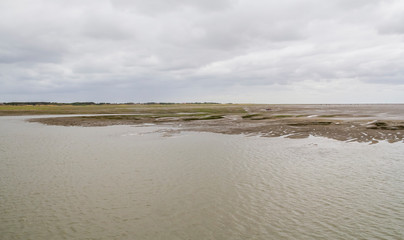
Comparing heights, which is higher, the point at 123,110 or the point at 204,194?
the point at 123,110

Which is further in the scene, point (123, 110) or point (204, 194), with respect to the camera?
point (123, 110)

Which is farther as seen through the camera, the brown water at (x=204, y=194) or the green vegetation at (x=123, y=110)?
the green vegetation at (x=123, y=110)

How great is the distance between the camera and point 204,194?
10586 millimetres

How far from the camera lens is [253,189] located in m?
11.1

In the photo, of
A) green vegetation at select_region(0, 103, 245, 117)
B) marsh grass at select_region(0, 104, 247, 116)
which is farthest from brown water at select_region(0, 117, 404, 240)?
marsh grass at select_region(0, 104, 247, 116)

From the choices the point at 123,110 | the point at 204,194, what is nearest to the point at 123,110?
the point at 123,110

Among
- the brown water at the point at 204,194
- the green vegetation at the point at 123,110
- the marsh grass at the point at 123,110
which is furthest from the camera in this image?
the marsh grass at the point at 123,110

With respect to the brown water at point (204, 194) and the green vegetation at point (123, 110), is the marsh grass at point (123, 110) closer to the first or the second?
the green vegetation at point (123, 110)

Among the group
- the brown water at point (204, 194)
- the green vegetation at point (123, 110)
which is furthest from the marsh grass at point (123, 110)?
the brown water at point (204, 194)

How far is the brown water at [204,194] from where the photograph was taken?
25.1 ft

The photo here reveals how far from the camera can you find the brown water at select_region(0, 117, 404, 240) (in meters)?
7.65

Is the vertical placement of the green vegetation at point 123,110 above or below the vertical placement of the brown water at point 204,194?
above

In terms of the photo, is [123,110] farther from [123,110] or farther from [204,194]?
[204,194]

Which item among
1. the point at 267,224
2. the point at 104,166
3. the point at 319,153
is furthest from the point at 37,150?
the point at 319,153
